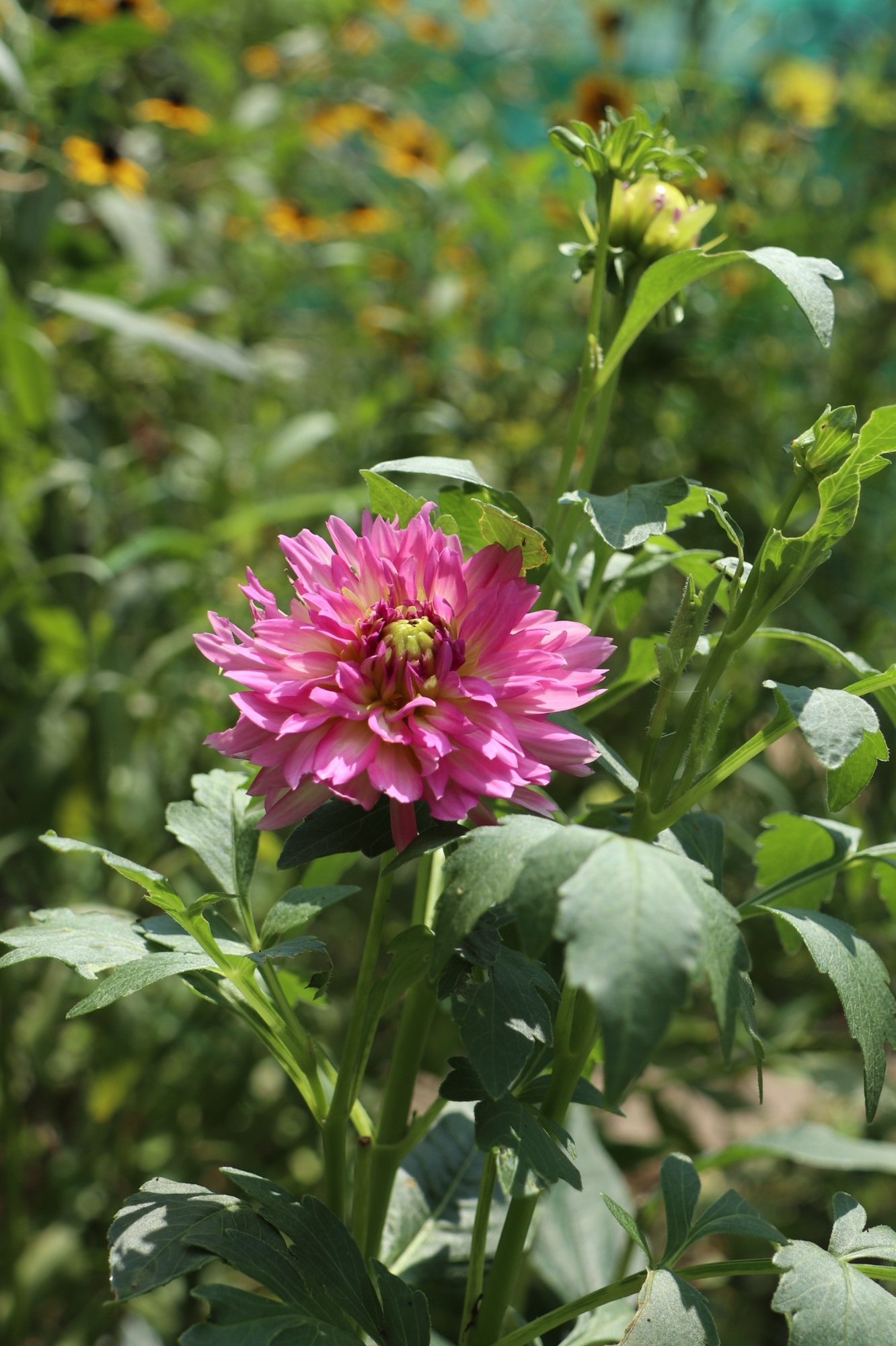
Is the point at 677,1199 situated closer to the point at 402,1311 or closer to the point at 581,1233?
the point at 402,1311

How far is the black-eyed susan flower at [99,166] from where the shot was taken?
1.20m

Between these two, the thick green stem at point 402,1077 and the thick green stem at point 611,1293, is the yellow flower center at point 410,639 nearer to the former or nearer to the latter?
the thick green stem at point 402,1077

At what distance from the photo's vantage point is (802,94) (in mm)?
1517

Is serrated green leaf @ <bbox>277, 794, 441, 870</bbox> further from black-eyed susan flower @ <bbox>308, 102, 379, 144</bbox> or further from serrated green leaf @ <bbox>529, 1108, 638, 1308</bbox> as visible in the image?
black-eyed susan flower @ <bbox>308, 102, 379, 144</bbox>

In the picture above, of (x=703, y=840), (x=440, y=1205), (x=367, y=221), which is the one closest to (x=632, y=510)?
(x=703, y=840)

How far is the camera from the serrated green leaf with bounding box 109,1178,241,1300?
34 centimetres

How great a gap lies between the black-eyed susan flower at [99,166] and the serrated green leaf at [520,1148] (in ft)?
3.68

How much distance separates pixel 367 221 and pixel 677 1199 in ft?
4.66

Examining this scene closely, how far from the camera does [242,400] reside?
5.26ft

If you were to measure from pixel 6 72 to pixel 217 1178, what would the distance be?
3.73 feet

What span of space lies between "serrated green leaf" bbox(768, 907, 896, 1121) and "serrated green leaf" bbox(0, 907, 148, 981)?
229 millimetres

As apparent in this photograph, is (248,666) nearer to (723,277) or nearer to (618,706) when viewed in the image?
(618,706)

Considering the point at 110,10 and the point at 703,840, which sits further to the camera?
the point at 110,10

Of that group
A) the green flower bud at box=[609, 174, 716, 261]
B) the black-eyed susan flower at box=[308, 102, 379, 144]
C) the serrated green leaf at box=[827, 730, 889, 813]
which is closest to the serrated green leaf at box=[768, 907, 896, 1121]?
the serrated green leaf at box=[827, 730, 889, 813]
